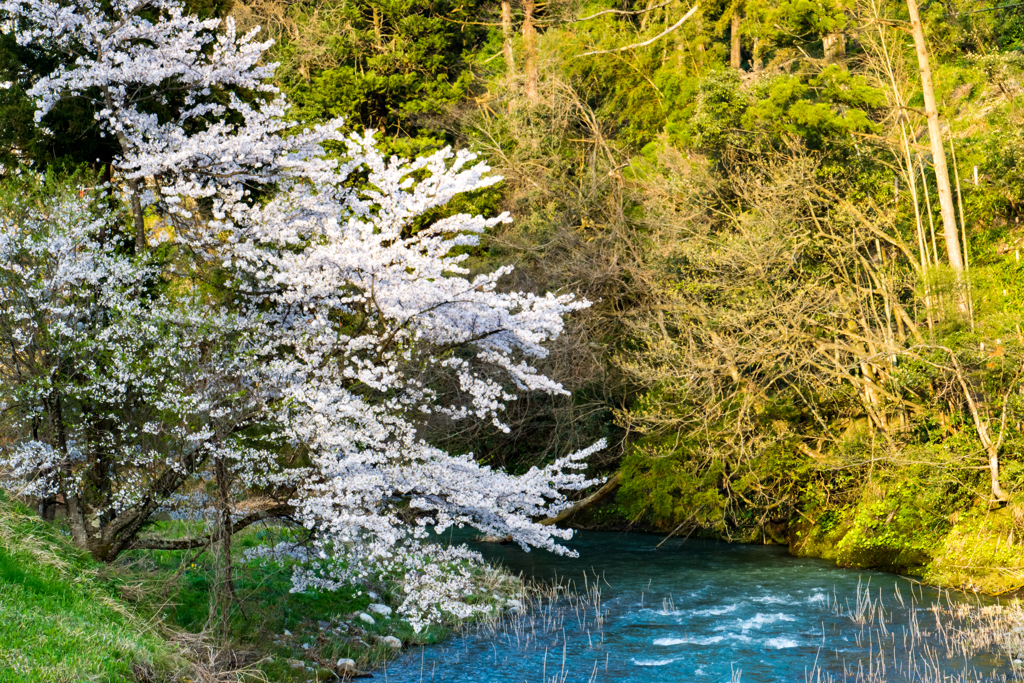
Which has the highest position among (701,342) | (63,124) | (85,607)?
(63,124)

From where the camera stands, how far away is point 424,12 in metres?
27.5

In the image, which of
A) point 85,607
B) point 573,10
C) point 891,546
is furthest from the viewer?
point 573,10

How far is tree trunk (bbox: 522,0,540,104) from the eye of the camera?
952 inches

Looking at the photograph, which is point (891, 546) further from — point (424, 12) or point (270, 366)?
point (424, 12)

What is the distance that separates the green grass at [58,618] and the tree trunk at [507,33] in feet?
65.4

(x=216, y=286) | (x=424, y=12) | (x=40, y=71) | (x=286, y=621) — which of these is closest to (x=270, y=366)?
(x=216, y=286)

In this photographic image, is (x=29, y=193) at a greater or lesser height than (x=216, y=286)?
greater

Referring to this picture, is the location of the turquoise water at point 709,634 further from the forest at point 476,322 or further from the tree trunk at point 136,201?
the tree trunk at point 136,201

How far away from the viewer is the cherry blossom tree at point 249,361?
791cm

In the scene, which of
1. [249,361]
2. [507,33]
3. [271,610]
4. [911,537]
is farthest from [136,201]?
[507,33]

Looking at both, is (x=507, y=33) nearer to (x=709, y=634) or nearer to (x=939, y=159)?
(x=939, y=159)

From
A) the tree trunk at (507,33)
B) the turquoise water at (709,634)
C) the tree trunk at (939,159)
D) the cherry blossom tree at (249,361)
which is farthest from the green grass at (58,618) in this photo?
the tree trunk at (507,33)

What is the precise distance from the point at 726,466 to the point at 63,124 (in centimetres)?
1328

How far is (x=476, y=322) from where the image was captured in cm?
863
